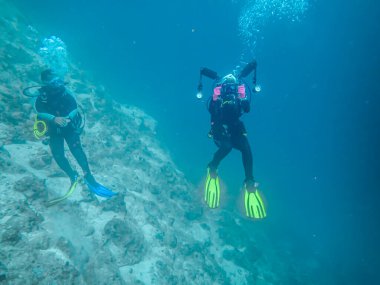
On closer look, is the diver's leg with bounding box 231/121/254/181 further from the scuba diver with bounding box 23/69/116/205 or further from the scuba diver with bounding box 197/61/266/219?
the scuba diver with bounding box 23/69/116/205

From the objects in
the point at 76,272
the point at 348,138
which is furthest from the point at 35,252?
the point at 348,138

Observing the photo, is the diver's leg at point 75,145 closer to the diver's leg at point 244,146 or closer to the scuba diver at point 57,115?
the scuba diver at point 57,115

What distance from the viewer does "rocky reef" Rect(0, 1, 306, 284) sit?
5213 mm

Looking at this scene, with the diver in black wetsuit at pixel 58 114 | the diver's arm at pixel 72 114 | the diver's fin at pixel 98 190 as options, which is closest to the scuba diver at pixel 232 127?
the diver's fin at pixel 98 190

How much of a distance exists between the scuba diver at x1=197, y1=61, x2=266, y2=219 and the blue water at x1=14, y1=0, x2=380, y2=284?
1550cm

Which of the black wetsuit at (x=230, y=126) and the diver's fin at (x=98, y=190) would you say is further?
the diver's fin at (x=98, y=190)

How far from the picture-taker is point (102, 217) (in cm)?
944

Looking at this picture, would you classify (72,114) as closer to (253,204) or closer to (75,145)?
(75,145)

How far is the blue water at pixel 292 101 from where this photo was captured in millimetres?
30672

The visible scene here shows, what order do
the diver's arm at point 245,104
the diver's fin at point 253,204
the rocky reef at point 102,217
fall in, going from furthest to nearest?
the diver's fin at point 253,204, the diver's arm at point 245,104, the rocky reef at point 102,217

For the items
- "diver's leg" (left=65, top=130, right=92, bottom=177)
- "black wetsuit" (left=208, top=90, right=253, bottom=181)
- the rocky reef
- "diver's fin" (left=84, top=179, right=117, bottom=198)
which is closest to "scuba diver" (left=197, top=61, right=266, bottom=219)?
"black wetsuit" (left=208, top=90, right=253, bottom=181)

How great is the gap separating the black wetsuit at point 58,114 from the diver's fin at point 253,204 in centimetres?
518

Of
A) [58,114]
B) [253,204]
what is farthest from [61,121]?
[253,204]

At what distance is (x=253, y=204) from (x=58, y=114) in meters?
6.04
